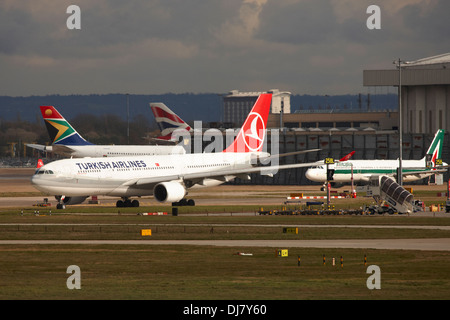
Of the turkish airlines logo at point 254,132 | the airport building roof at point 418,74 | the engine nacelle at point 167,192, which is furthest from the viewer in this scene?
the airport building roof at point 418,74

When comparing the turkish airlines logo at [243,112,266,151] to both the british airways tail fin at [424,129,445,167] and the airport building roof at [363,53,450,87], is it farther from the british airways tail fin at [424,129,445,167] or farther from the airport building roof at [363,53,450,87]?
the airport building roof at [363,53,450,87]

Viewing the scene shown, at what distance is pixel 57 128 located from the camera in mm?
119875

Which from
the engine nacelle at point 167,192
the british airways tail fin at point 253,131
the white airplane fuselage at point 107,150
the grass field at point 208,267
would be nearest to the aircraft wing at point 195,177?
the engine nacelle at point 167,192

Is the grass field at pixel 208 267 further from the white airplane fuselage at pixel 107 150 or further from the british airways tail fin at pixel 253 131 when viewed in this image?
the white airplane fuselage at pixel 107 150

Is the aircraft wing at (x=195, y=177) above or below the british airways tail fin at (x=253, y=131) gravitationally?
below

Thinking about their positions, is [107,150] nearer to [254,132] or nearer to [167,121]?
[167,121]

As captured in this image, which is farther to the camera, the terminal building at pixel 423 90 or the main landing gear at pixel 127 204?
the terminal building at pixel 423 90

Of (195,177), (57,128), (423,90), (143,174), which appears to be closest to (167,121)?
(57,128)

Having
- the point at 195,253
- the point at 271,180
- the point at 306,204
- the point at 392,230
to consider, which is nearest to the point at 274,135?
the point at 271,180

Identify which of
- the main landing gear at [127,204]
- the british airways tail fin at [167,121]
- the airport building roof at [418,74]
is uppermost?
the airport building roof at [418,74]

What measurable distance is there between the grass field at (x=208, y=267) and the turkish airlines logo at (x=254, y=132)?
3055 centimetres

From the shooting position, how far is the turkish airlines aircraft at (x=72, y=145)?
119 meters
